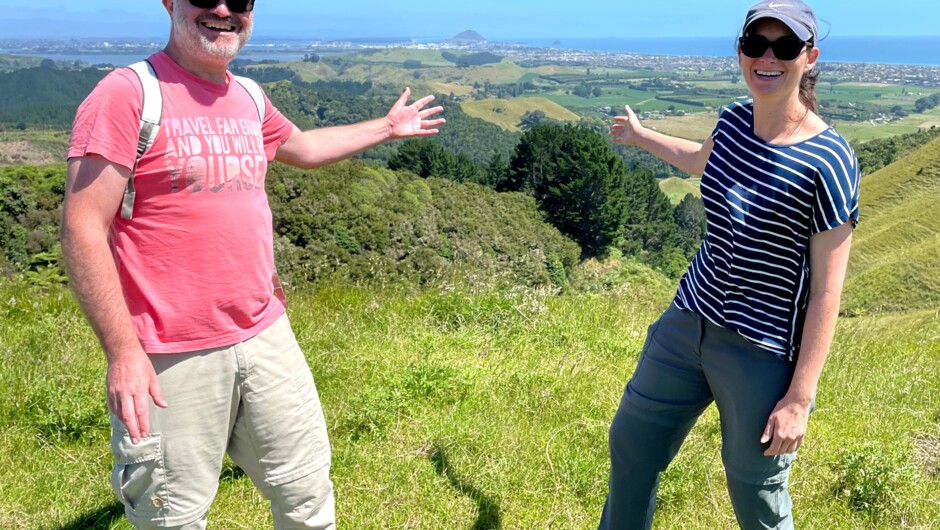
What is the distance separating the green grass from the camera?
2.96 m

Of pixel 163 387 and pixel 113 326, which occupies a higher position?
pixel 113 326

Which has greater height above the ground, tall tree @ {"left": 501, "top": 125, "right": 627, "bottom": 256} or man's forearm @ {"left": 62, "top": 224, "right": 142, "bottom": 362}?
man's forearm @ {"left": 62, "top": 224, "right": 142, "bottom": 362}

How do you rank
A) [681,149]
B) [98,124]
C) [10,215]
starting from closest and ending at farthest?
[98,124] → [681,149] → [10,215]

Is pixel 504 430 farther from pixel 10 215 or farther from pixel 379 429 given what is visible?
pixel 10 215

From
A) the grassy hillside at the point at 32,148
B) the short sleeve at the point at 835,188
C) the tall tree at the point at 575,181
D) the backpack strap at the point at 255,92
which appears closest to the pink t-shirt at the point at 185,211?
the backpack strap at the point at 255,92

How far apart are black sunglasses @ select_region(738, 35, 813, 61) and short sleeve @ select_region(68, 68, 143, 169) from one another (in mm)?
1761

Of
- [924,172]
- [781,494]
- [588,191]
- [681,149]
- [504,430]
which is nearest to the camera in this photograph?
[781,494]

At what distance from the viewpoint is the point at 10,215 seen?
20.1 metres

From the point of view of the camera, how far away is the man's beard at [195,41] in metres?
2.10

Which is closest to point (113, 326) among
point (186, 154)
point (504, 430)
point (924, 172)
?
point (186, 154)

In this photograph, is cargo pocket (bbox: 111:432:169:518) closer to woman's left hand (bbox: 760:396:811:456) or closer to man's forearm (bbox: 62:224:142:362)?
man's forearm (bbox: 62:224:142:362)

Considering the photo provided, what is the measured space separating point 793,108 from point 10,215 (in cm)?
2295

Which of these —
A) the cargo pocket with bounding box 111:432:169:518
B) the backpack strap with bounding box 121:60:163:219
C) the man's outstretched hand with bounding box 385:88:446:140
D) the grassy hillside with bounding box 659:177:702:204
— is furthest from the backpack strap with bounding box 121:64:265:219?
the grassy hillside with bounding box 659:177:702:204

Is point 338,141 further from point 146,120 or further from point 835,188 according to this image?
point 835,188
